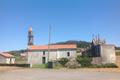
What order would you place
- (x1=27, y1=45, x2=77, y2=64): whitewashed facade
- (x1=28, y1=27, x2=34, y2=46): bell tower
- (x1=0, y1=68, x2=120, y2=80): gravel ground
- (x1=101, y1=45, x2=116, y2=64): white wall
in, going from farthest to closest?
(x1=28, y1=27, x2=34, y2=46): bell tower → (x1=27, y1=45, x2=77, y2=64): whitewashed facade → (x1=101, y1=45, x2=116, y2=64): white wall → (x1=0, y1=68, x2=120, y2=80): gravel ground

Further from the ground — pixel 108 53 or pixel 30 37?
pixel 30 37

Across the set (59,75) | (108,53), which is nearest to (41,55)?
(108,53)

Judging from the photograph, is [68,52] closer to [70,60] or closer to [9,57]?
[70,60]

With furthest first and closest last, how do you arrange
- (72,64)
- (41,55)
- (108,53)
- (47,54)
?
1. (41,55)
2. (47,54)
3. (108,53)
4. (72,64)

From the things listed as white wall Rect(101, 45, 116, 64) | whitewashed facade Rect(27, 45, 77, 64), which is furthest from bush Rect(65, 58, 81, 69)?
whitewashed facade Rect(27, 45, 77, 64)

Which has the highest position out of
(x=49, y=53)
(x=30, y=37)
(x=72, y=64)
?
(x=30, y=37)

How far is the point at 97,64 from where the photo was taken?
52.1 m

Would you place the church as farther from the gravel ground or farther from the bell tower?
the gravel ground

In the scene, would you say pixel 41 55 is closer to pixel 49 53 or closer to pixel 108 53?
pixel 49 53

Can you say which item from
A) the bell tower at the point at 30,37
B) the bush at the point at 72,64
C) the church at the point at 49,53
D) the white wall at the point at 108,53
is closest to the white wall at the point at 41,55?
the church at the point at 49,53

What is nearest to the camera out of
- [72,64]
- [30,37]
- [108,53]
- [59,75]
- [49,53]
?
[59,75]

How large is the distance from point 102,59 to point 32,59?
26610mm

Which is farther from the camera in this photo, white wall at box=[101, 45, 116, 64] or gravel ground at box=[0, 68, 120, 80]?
white wall at box=[101, 45, 116, 64]

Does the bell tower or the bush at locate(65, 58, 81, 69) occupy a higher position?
the bell tower
